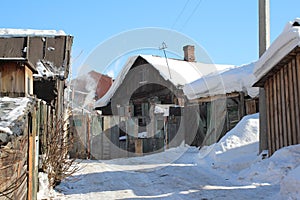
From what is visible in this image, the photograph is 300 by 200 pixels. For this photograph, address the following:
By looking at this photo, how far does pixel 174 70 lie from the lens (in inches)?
820

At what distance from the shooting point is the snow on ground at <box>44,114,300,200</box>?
20.9ft

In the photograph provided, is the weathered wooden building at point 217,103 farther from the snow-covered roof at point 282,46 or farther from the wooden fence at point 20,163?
the wooden fence at point 20,163

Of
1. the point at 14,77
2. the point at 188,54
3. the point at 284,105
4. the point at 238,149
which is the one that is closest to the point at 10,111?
the point at 14,77

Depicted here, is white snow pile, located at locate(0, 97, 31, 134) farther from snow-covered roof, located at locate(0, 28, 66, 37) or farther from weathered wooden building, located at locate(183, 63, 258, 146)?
weathered wooden building, located at locate(183, 63, 258, 146)

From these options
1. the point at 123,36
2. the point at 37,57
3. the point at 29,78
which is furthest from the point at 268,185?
the point at 123,36

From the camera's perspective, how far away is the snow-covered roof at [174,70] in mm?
19719

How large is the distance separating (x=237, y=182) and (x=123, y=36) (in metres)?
8.99

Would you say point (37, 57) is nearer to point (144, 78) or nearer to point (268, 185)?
point (268, 185)

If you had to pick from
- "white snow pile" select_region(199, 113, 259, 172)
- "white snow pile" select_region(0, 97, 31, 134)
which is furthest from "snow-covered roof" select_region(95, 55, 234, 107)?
"white snow pile" select_region(0, 97, 31, 134)

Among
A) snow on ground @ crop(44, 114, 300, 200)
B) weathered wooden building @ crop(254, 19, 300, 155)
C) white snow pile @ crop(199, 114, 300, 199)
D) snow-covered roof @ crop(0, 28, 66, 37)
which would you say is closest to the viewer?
white snow pile @ crop(199, 114, 300, 199)

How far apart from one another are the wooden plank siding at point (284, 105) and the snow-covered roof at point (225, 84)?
4933mm

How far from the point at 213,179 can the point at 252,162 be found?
144 cm

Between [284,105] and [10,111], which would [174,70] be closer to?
[284,105]

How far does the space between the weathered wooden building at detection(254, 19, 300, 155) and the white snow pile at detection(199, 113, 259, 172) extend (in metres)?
0.93
